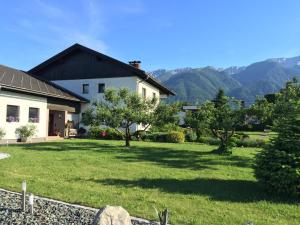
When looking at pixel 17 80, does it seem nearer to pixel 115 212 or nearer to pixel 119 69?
pixel 119 69

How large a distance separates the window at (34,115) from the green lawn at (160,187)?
11.4 metres

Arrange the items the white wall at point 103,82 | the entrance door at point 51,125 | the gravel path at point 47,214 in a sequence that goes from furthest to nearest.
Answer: the white wall at point 103,82 → the entrance door at point 51,125 → the gravel path at point 47,214

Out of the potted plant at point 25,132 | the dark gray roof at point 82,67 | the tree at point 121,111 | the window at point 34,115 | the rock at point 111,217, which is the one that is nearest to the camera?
the rock at point 111,217

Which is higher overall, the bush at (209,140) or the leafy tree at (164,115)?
the leafy tree at (164,115)

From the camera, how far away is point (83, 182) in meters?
9.45

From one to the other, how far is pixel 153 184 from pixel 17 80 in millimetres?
18109

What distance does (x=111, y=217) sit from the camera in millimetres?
4871

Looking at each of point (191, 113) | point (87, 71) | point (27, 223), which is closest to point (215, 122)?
point (191, 113)

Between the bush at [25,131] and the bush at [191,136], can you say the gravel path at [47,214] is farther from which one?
the bush at [191,136]

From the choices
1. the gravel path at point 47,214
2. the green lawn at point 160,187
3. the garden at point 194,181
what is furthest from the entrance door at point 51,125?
the gravel path at point 47,214

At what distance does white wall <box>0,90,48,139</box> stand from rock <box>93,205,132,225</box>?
18.6 meters

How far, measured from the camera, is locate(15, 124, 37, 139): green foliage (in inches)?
906

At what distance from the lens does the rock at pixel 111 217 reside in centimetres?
477

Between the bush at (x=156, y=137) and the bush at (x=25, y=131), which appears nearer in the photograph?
the bush at (x=25, y=131)
